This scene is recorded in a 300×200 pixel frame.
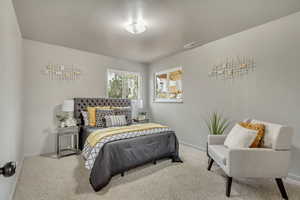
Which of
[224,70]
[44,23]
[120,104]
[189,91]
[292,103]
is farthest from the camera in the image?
[120,104]

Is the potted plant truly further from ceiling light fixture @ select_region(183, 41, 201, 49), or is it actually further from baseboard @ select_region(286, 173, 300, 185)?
ceiling light fixture @ select_region(183, 41, 201, 49)

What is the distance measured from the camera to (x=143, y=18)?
234cm

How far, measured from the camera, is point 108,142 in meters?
2.23

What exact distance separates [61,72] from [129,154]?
2.70 metres

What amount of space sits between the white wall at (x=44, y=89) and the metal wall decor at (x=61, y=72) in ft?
0.27

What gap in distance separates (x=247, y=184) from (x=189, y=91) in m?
A: 2.35

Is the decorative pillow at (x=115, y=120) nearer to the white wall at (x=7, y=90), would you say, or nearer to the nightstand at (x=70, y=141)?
the nightstand at (x=70, y=141)

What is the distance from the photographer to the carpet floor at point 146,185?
186 centimetres

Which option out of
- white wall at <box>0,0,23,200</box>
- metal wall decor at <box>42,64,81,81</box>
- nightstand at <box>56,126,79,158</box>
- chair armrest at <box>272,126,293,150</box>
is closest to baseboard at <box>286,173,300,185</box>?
chair armrest at <box>272,126,293,150</box>

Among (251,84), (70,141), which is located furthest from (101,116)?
(251,84)

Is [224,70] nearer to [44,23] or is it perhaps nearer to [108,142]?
[108,142]

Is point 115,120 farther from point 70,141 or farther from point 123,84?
point 123,84

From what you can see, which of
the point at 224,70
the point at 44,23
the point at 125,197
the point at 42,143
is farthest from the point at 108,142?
the point at 224,70

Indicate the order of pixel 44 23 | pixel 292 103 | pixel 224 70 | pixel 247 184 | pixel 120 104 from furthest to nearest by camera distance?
pixel 120 104 < pixel 224 70 < pixel 44 23 < pixel 292 103 < pixel 247 184
